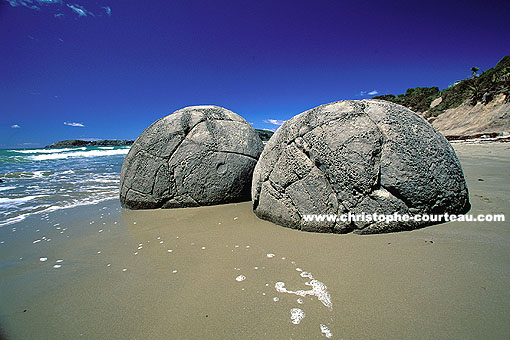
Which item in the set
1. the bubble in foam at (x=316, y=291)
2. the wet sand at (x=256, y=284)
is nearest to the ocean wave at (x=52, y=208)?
the wet sand at (x=256, y=284)

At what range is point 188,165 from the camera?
141 inches

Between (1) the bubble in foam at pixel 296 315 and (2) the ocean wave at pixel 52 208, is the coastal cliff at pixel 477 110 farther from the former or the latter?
(2) the ocean wave at pixel 52 208

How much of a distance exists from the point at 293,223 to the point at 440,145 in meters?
1.75

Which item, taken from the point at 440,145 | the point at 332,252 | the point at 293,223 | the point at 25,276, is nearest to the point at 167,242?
the point at 25,276

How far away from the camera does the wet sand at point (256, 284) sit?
1255mm

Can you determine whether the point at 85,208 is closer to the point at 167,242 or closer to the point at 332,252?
the point at 167,242

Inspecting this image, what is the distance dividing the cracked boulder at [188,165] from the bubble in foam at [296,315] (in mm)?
2409

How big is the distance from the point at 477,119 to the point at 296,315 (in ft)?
68.1

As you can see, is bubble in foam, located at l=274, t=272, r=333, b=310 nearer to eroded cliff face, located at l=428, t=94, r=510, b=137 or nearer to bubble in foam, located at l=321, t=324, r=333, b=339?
bubble in foam, located at l=321, t=324, r=333, b=339

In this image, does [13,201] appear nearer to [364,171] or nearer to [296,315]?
[296,315]

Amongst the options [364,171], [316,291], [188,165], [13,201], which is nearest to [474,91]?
[364,171]

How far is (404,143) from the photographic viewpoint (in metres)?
2.36

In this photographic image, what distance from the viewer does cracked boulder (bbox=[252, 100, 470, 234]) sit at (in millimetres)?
2291

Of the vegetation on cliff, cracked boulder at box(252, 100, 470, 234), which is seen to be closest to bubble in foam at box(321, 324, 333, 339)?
cracked boulder at box(252, 100, 470, 234)
